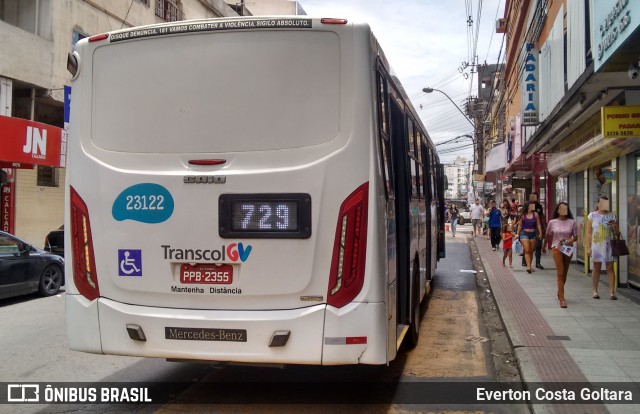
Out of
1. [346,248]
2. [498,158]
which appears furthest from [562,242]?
[498,158]

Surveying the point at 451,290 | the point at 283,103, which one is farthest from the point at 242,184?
the point at 451,290

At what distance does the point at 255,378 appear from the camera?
5.72 meters

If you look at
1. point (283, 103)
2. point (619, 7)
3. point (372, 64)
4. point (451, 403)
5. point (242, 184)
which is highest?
point (619, 7)

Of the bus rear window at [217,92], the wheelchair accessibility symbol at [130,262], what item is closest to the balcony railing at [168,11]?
the bus rear window at [217,92]

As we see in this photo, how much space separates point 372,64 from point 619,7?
3786 mm

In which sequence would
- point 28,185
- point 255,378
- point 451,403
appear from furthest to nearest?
point 28,185
point 255,378
point 451,403

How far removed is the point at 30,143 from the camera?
16219 mm

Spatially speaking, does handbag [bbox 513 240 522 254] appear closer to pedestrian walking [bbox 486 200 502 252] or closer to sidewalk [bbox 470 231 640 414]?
sidewalk [bbox 470 231 640 414]

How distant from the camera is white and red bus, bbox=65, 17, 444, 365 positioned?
414 centimetres

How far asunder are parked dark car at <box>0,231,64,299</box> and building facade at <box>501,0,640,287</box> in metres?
10.1

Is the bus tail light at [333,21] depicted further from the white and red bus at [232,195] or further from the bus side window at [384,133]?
the bus side window at [384,133]

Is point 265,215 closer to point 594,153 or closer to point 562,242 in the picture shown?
A: point 562,242

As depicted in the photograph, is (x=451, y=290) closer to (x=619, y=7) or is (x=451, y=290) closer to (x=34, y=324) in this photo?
(x=619, y=7)

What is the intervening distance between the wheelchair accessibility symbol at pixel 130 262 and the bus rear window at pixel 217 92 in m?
0.83
